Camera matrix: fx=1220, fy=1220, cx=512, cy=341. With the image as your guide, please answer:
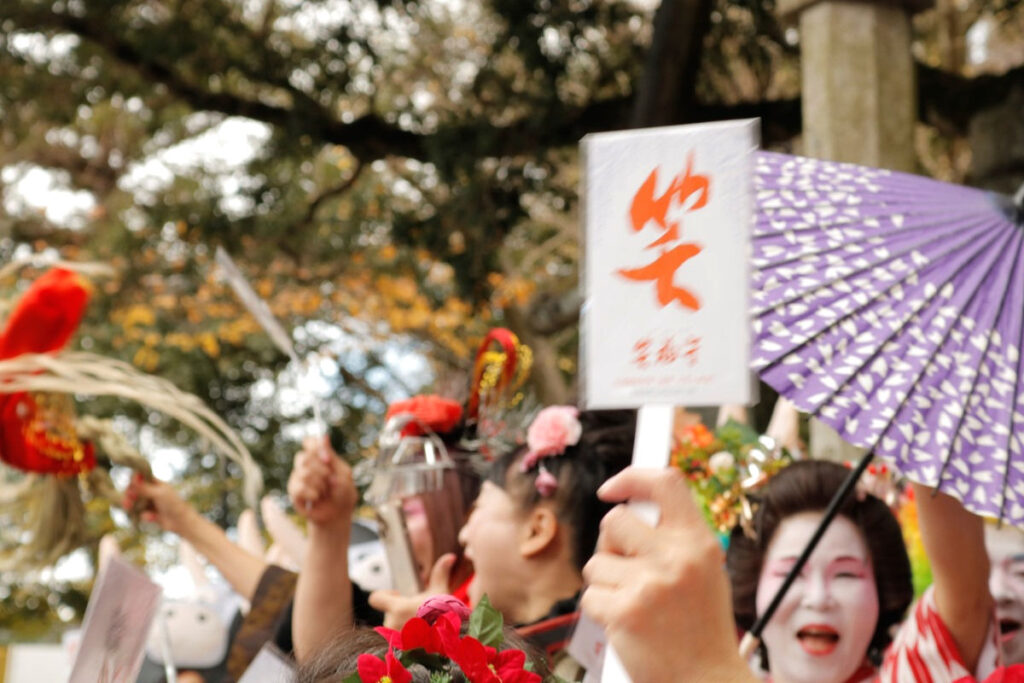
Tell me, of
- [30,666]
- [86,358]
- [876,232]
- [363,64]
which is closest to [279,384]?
[363,64]

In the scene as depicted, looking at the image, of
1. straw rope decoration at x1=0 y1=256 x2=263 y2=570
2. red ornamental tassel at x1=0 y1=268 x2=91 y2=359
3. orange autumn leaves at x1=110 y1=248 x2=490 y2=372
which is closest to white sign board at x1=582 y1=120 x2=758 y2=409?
straw rope decoration at x1=0 y1=256 x2=263 y2=570

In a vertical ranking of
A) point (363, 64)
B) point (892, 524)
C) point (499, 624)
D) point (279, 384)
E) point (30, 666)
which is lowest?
point (30, 666)

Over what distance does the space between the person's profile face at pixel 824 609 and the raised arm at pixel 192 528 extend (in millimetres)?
1394

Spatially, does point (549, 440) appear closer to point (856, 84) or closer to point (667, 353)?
point (667, 353)

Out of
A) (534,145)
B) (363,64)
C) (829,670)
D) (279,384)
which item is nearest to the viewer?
(829,670)

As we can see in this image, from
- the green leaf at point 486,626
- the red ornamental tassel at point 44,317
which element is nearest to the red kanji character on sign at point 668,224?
the green leaf at point 486,626

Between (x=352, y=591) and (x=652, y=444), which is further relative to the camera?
(x=352, y=591)

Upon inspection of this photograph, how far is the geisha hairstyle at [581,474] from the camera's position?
238 centimetres

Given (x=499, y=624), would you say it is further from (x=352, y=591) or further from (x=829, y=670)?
(x=352, y=591)

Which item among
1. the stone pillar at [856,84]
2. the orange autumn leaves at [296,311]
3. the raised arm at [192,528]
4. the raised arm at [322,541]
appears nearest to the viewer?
the raised arm at [322,541]

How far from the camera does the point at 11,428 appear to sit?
284cm

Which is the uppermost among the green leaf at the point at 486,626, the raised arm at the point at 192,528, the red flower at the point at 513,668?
the green leaf at the point at 486,626

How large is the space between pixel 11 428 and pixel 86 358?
0.77ft

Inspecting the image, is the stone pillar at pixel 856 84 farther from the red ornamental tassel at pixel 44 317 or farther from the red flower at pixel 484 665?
the red flower at pixel 484 665
